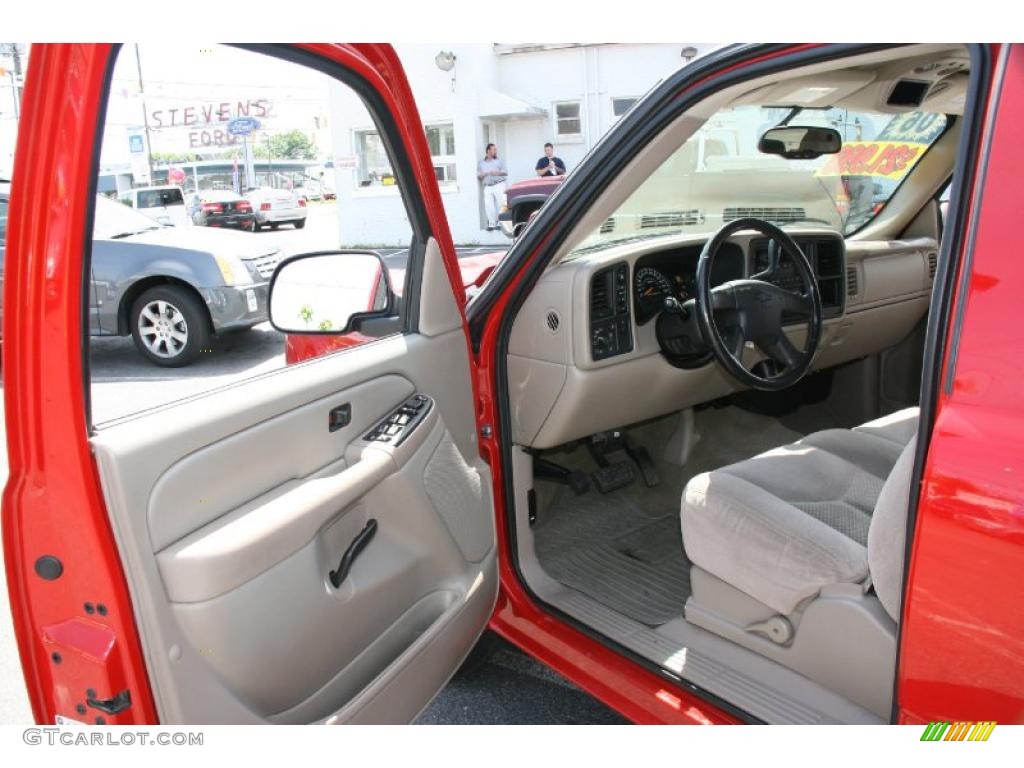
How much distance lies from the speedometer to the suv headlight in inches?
45.2

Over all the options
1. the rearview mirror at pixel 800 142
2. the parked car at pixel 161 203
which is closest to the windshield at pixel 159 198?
the parked car at pixel 161 203

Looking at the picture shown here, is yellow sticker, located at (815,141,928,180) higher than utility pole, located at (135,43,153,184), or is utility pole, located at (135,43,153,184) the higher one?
utility pole, located at (135,43,153,184)

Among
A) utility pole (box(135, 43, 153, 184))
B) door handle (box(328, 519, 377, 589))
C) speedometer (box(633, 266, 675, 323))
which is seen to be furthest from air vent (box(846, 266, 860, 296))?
utility pole (box(135, 43, 153, 184))

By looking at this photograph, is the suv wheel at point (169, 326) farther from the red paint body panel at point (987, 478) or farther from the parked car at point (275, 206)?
the red paint body panel at point (987, 478)

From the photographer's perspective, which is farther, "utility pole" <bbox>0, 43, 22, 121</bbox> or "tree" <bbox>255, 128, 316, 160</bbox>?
"tree" <bbox>255, 128, 316, 160</bbox>

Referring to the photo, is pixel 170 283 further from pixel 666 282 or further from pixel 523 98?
pixel 523 98

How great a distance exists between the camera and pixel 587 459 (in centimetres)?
337

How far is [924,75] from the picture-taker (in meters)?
2.31

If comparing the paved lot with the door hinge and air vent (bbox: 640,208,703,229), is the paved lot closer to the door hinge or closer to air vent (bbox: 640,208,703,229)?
the door hinge

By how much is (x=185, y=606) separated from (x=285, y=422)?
15.7 inches

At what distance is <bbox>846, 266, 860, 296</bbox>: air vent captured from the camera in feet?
11.0

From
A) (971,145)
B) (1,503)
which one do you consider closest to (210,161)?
(1,503)

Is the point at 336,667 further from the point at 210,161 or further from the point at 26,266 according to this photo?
the point at 210,161

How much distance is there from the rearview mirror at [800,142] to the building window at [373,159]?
1.46 meters
